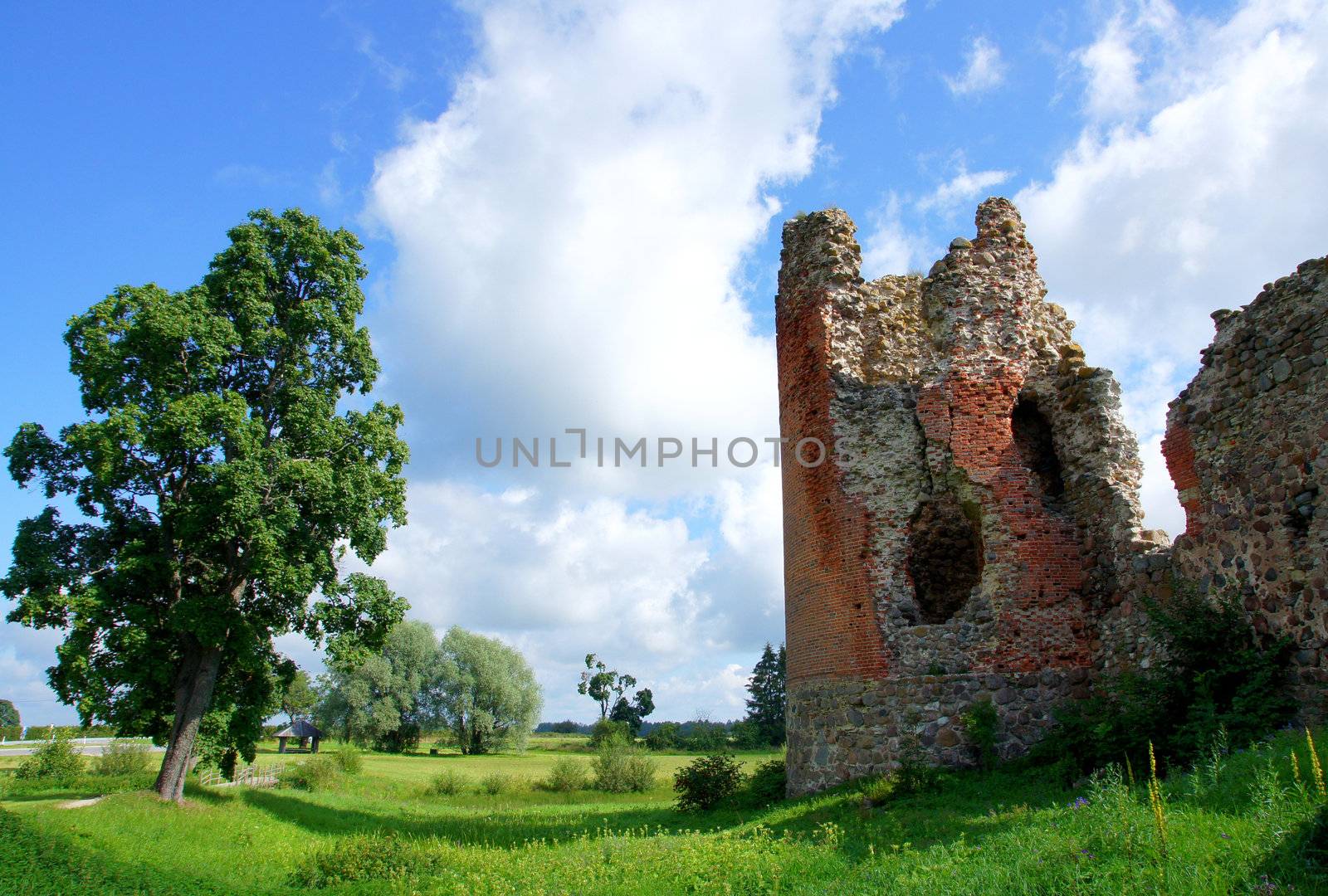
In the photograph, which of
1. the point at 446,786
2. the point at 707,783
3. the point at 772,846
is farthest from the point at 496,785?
the point at 772,846

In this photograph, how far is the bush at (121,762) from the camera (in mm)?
27922

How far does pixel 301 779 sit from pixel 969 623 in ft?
87.3

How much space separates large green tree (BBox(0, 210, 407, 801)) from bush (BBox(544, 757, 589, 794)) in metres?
12.7

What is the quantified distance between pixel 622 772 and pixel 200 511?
17582 mm

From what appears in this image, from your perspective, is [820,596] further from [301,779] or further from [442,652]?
[442,652]

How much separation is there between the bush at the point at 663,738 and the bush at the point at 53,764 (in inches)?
1216

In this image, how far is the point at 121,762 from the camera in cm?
2870

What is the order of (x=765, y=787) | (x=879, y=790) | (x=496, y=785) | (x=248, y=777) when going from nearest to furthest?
(x=879, y=790)
(x=765, y=787)
(x=248, y=777)
(x=496, y=785)

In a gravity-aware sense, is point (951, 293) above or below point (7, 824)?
above

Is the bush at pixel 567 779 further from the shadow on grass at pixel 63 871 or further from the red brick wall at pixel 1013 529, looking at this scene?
the red brick wall at pixel 1013 529

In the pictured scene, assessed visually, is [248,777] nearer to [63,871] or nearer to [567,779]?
[567,779]

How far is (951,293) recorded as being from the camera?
1504 centimetres

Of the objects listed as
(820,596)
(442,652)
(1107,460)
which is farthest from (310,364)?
(442,652)

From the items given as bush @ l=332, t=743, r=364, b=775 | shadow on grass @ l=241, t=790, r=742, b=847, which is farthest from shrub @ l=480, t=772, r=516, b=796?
bush @ l=332, t=743, r=364, b=775
